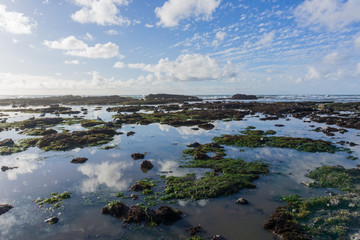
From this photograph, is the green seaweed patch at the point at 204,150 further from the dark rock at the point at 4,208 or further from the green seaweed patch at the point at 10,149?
the green seaweed patch at the point at 10,149

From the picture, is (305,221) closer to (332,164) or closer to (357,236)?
(357,236)

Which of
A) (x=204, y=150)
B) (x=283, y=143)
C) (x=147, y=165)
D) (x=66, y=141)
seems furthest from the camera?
(x=66, y=141)

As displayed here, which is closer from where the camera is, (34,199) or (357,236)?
(357,236)

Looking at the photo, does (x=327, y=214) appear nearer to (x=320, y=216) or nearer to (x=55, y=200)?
(x=320, y=216)

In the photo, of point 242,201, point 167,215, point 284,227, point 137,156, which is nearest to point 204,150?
point 137,156

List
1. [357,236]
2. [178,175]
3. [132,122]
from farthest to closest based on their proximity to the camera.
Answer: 1. [132,122]
2. [178,175]
3. [357,236]

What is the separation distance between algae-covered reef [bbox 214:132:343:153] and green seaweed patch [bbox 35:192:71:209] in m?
18.9

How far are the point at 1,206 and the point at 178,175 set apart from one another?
1172 centimetres

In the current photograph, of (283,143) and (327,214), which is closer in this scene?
(327,214)

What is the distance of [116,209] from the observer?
11195mm

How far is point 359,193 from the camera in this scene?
1259 cm

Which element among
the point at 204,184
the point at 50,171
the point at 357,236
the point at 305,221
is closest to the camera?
the point at 357,236

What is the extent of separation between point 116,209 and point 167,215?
3018 millimetres

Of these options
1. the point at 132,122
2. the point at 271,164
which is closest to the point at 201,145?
the point at 271,164
